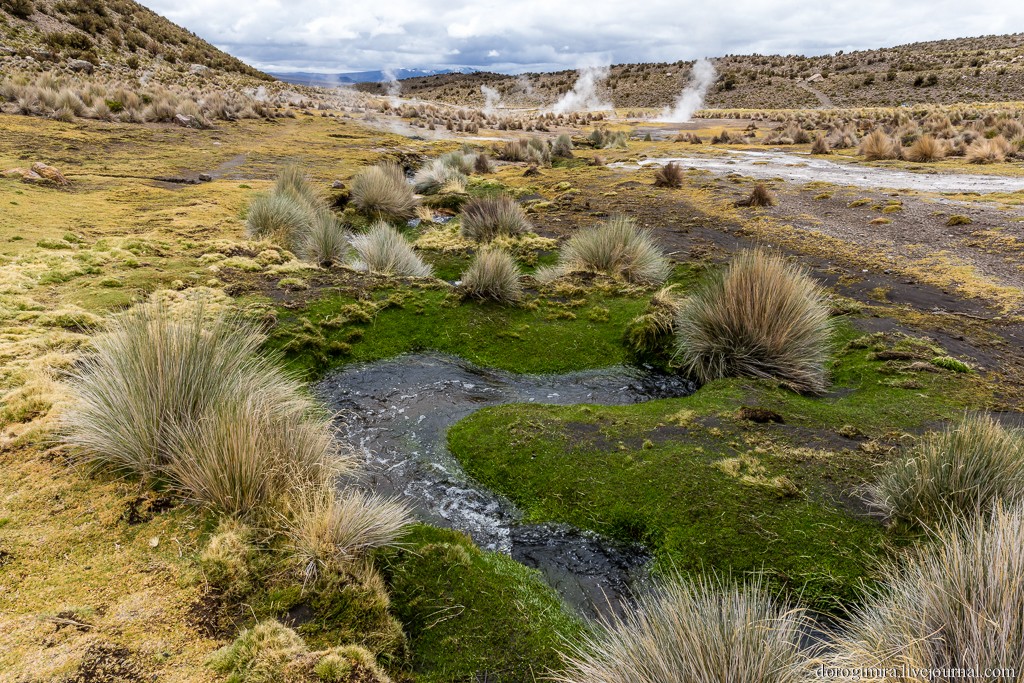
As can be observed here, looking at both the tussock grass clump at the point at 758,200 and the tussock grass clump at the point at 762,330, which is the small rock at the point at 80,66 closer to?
the tussock grass clump at the point at 758,200

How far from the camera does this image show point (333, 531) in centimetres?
288

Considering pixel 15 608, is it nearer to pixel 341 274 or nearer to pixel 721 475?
pixel 721 475

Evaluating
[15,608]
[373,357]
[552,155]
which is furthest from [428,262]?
[552,155]

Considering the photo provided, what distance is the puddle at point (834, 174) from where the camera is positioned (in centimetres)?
1310

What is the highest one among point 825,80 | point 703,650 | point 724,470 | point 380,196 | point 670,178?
point 825,80

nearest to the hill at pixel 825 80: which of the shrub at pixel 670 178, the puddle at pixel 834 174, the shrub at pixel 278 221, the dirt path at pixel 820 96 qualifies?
the dirt path at pixel 820 96

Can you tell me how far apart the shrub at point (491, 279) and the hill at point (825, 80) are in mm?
48926

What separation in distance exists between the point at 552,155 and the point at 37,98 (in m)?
18.0

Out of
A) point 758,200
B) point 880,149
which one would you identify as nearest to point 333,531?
point 758,200

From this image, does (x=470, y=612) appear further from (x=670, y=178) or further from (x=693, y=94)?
(x=693, y=94)

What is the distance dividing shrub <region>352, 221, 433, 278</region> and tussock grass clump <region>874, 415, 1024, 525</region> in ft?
22.2

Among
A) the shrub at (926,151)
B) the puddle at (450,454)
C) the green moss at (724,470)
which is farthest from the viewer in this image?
the shrub at (926,151)

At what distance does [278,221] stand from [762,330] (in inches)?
326

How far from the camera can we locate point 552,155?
2183cm
